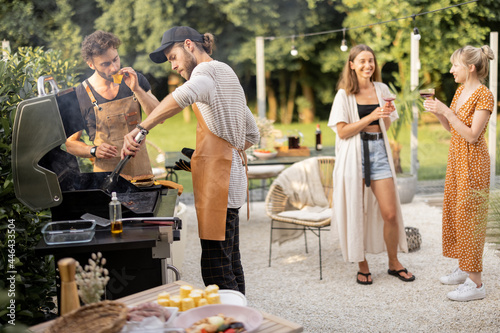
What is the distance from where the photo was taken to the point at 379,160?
3848mm

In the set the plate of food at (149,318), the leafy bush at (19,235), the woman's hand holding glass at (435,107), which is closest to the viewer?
the plate of food at (149,318)

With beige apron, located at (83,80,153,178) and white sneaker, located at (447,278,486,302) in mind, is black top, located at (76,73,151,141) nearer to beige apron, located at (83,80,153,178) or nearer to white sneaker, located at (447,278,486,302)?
beige apron, located at (83,80,153,178)

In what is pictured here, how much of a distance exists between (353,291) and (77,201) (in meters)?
2.18

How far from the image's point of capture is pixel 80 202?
2.47 metres

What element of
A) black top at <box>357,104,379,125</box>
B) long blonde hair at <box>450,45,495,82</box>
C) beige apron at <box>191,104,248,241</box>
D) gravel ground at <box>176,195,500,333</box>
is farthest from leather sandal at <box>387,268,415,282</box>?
beige apron at <box>191,104,248,241</box>

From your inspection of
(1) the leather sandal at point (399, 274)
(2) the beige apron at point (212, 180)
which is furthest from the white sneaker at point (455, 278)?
(2) the beige apron at point (212, 180)

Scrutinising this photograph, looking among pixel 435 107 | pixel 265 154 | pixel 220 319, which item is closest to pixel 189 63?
pixel 220 319

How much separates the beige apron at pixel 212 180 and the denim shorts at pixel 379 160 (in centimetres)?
148

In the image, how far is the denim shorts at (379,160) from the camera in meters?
3.84

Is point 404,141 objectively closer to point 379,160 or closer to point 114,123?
point 379,160

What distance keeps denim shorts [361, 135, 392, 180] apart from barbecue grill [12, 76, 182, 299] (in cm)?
163

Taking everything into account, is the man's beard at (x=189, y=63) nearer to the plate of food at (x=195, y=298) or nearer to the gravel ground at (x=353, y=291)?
the plate of food at (x=195, y=298)

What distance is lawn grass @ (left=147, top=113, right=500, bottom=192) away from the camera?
33.2 ft

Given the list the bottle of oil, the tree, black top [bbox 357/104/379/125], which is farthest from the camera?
the tree
